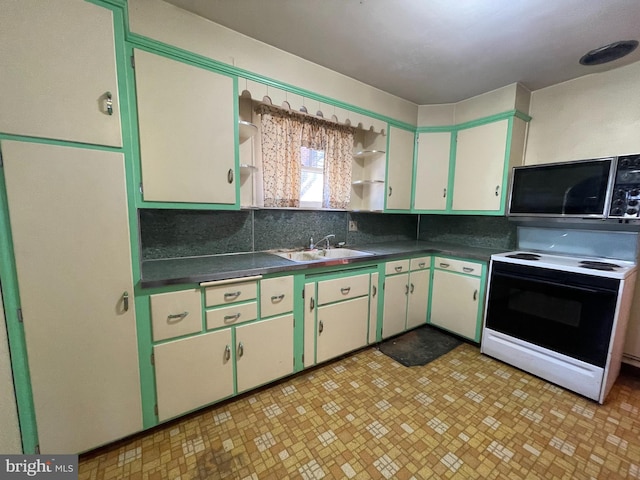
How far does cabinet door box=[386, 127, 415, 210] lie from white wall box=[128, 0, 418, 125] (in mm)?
325

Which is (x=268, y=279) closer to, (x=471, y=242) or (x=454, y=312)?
(x=454, y=312)

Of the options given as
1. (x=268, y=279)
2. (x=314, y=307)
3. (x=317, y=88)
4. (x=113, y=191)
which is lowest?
(x=314, y=307)

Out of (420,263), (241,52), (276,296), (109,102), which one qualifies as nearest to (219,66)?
(241,52)

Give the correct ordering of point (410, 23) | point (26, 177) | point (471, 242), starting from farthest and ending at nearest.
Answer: point (471, 242) < point (410, 23) < point (26, 177)

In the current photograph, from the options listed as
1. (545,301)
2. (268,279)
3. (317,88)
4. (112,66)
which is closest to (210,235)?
(268,279)

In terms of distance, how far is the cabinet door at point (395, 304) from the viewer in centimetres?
234

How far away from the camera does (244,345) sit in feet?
5.26

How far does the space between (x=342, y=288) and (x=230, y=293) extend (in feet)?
2.91

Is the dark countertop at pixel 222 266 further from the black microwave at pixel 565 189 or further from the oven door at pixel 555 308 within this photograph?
the black microwave at pixel 565 189

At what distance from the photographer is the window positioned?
7.70 feet

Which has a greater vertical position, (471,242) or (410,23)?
(410,23)

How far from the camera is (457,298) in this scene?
244 centimetres

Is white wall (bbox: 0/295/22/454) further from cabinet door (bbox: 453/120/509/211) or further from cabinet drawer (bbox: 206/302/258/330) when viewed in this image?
cabinet door (bbox: 453/120/509/211)

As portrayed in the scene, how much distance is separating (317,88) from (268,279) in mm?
1543
